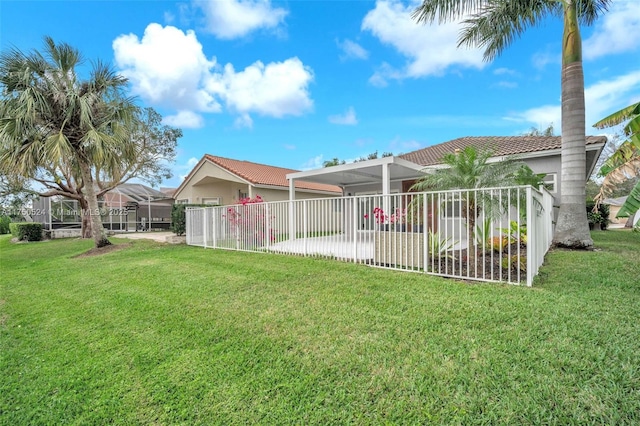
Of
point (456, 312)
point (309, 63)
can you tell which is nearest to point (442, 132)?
point (309, 63)

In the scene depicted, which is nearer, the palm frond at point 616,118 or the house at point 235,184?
the palm frond at point 616,118

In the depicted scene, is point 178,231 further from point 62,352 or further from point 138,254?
point 62,352

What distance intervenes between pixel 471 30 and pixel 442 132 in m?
12.3

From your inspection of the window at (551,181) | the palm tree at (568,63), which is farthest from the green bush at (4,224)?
the window at (551,181)

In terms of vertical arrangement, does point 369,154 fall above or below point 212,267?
above

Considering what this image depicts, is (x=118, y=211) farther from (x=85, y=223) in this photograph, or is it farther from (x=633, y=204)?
(x=633, y=204)

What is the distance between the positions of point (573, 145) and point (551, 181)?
4184 millimetres

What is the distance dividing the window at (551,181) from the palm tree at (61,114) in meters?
17.4

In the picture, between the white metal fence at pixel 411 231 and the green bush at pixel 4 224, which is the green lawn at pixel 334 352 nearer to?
the white metal fence at pixel 411 231

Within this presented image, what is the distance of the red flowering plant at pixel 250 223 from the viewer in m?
9.89

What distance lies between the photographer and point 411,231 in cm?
648

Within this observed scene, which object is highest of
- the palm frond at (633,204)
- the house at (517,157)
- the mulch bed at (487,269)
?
the house at (517,157)

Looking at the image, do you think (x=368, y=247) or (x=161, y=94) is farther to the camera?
(x=161, y=94)

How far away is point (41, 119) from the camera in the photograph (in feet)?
37.2
